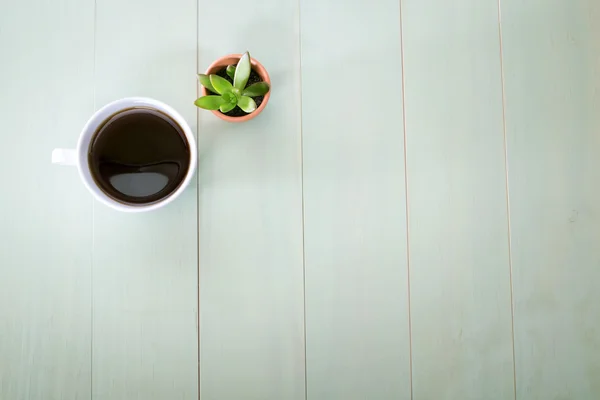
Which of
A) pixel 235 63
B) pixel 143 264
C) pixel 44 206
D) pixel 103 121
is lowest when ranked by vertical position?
pixel 143 264

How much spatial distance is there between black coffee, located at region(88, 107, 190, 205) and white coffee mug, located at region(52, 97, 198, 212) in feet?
0.04

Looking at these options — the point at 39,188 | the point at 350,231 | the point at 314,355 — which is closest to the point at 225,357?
the point at 314,355

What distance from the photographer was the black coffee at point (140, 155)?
0.63 meters

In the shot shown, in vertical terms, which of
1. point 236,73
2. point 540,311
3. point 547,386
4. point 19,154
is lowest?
point 547,386

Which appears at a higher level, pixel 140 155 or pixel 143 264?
pixel 140 155

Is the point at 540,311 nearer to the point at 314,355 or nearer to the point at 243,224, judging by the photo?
the point at 314,355

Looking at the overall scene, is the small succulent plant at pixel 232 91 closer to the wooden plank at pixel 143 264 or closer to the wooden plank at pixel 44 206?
the wooden plank at pixel 143 264

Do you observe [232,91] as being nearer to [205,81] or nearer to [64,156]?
[205,81]

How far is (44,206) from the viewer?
0.69 metres

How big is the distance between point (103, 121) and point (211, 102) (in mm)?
164

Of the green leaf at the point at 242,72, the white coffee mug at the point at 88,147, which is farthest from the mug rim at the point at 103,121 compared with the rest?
the green leaf at the point at 242,72

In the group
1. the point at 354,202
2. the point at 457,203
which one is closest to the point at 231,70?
the point at 354,202

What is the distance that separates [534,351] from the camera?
2.45 ft

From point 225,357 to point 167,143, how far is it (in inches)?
14.6
